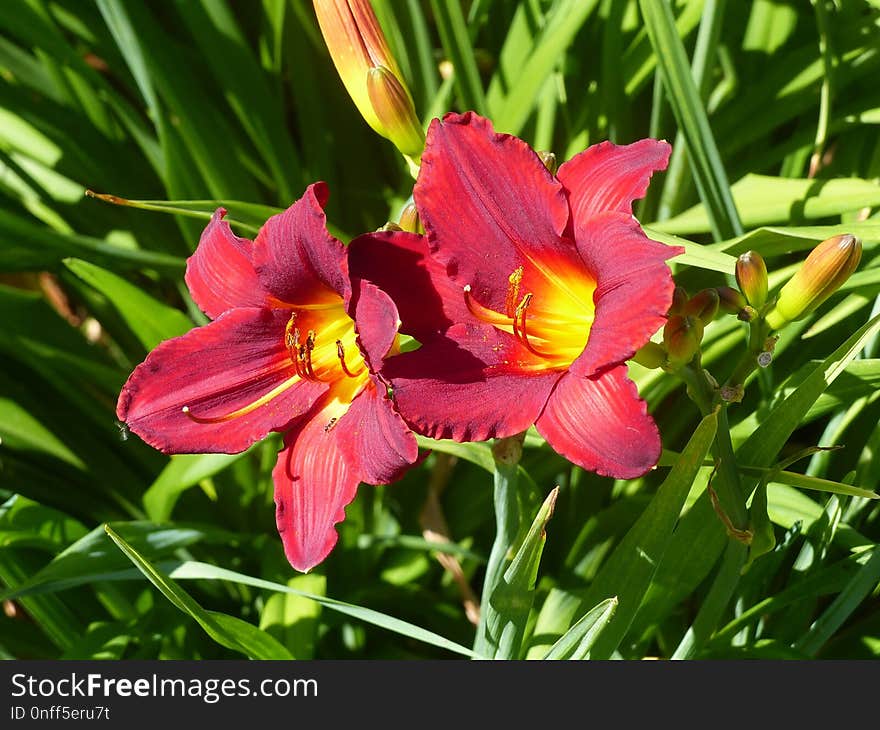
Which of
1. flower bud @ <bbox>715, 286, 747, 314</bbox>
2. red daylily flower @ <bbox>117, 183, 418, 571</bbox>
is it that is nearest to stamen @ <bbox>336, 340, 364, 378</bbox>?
red daylily flower @ <bbox>117, 183, 418, 571</bbox>

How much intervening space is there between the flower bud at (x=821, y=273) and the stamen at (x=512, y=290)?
22cm

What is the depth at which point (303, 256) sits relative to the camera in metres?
0.80

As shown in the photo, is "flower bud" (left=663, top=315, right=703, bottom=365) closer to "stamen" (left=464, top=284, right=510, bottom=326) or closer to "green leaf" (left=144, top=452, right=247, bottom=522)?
"stamen" (left=464, top=284, right=510, bottom=326)

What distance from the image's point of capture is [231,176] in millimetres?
1443

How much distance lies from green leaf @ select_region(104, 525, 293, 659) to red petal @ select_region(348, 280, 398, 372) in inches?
11.6

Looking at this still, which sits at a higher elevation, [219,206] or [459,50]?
[459,50]

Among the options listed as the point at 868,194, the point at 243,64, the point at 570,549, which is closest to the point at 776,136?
the point at 868,194

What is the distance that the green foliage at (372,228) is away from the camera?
108 cm

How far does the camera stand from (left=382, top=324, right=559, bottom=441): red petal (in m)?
0.73

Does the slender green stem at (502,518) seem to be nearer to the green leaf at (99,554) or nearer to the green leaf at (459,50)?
the green leaf at (99,554)

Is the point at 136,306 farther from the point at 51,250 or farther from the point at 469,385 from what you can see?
the point at 469,385

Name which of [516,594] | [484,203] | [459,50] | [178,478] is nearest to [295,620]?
[178,478]

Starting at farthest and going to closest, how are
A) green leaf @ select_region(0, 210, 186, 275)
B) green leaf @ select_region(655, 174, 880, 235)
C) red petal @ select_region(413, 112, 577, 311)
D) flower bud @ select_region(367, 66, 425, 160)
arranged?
green leaf @ select_region(0, 210, 186, 275) → green leaf @ select_region(655, 174, 880, 235) → flower bud @ select_region(367, 66, 425, 160) → red petal @ select_region(413, 112, 577, 311)

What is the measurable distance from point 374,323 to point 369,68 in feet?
1.04
